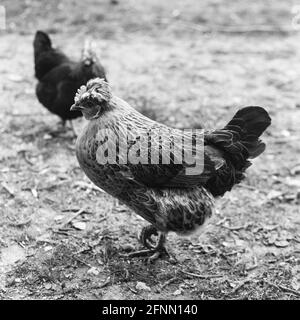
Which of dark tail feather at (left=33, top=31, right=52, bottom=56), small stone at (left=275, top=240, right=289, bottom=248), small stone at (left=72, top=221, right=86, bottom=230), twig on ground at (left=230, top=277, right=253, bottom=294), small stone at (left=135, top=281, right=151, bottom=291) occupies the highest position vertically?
dark tail feather at (left=33, top=31, right=52, bottom=56)

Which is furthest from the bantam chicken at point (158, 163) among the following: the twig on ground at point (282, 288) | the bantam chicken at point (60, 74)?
the bantam chicken at point (60, 74)

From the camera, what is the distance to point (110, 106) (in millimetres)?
3809

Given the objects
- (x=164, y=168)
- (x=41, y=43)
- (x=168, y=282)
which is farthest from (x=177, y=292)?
(x=41, y=43)

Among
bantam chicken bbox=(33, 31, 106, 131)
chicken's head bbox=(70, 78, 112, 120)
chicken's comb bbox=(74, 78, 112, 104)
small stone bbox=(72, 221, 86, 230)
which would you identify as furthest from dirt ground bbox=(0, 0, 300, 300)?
chicken's comb bbox=(74, 78, 112, 104)

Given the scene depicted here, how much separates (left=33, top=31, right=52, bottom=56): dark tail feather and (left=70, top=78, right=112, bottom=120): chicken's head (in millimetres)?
2311

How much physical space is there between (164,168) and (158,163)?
2.3 inches

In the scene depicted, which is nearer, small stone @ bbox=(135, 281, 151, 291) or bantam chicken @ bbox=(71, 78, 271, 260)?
bantam chicken @ bbox=(71, 78, 271, 260)

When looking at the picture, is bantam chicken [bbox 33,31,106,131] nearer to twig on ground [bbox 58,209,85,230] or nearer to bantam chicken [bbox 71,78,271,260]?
twig on ground [bbox 58,209,85,230]

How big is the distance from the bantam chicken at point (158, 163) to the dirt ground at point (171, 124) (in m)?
0.59

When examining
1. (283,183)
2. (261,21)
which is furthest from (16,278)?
(261,21)

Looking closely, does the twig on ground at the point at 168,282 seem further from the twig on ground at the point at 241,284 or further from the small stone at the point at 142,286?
the twig on ground at the point at 241,284

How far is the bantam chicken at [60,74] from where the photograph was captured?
18.1 ft

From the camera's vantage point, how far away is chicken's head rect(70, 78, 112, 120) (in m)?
3.75

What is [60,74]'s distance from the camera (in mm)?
5660
